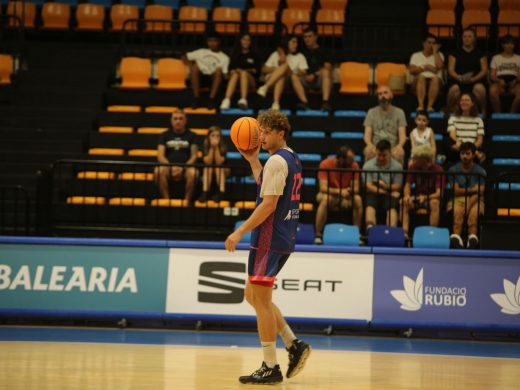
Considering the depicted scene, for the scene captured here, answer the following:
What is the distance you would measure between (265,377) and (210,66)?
401 inches

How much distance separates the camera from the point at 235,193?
13.8 m

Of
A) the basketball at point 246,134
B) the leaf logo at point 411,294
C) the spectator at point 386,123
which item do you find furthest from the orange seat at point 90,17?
the basketball at point 246,134

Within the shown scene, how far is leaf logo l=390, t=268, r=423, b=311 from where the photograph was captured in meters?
10.7

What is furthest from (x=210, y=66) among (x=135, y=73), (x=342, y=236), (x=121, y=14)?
(x=342, y=236)

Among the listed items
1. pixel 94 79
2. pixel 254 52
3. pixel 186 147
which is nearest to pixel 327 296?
pixel 186 147

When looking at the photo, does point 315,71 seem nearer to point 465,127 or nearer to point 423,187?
point 465,127

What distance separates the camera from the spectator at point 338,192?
12.7 m

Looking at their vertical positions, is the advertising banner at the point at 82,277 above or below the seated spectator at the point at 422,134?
below

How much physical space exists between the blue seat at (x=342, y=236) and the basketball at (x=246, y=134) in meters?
4.37

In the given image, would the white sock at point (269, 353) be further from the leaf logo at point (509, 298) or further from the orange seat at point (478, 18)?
the orange seat at point (478, 18)

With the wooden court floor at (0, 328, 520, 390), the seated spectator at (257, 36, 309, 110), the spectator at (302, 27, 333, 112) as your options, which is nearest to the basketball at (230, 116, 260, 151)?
the wooden court floor at (0, 328, 520, 390)

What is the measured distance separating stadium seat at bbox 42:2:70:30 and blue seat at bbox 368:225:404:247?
10299mm

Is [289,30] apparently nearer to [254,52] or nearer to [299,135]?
[254,52]

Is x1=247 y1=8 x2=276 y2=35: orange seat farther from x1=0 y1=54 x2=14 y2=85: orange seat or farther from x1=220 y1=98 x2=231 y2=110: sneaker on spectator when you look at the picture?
x1=0 y1=54 x2=14 y2=85: orange seat
